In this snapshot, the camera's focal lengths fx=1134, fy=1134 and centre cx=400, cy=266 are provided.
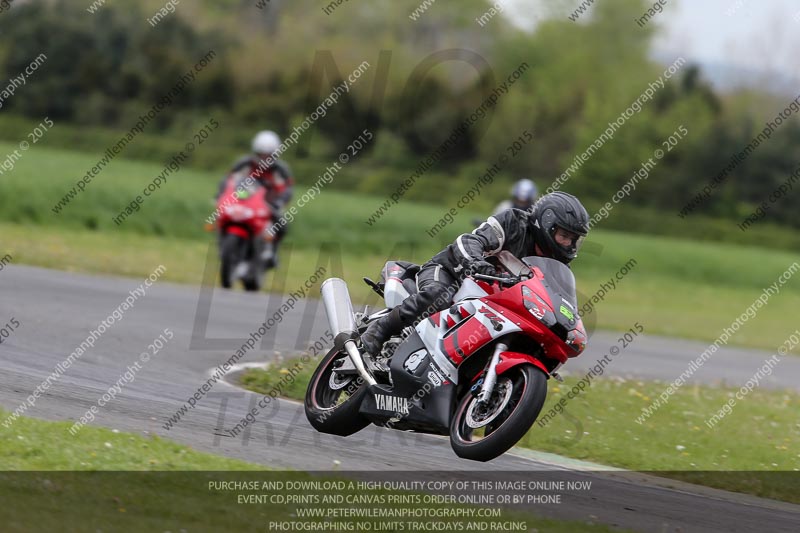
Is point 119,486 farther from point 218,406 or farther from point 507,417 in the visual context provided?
point 218,406

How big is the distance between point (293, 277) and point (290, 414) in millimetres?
15845

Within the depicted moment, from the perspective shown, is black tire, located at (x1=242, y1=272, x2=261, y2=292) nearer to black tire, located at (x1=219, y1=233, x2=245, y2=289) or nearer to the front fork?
black tire, located at (x1=219, y1=233, x2=245, y2=289)

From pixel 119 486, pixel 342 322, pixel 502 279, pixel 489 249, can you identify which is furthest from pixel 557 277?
pixel 119 486

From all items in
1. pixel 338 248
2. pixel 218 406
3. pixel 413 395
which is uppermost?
pixel 413 395

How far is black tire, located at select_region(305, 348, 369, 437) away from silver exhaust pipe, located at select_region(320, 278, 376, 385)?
0.51 feet

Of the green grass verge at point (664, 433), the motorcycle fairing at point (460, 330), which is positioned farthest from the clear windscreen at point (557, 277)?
the green grass verge at point (664, 433)

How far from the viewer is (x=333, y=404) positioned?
8430 mm

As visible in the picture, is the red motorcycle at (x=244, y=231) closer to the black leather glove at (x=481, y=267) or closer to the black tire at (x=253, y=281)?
the black tire at (x=253, y=281)

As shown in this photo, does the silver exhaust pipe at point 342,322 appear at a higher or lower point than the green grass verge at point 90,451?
higher

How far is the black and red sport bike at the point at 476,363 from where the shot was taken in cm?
710

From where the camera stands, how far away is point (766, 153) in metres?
56.6

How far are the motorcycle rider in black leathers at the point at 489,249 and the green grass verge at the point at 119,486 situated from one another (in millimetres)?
1627

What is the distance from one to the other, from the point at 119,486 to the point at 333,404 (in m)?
2.65

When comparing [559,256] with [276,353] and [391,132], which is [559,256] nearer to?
[276,353]
